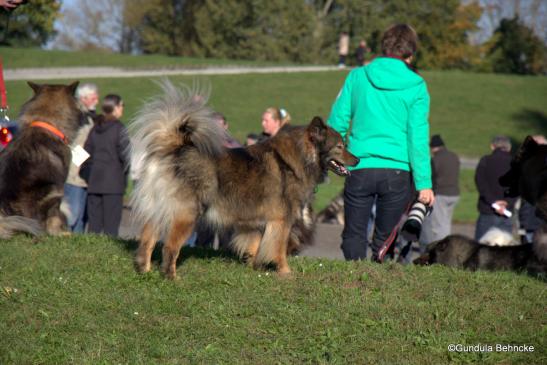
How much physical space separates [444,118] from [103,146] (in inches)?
1054

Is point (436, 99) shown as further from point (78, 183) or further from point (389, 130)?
point (389, 130)

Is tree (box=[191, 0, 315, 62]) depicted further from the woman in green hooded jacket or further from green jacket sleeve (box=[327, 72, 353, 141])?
the woman in green hooded jacket

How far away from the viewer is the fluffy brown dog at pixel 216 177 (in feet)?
21.7

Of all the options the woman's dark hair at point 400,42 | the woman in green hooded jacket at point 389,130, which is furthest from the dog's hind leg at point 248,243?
the woman's dark hair at point 400,42

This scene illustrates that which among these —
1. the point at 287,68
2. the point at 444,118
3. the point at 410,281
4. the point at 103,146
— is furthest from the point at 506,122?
the point at 410,281

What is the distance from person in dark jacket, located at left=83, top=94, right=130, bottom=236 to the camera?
35.6 feet

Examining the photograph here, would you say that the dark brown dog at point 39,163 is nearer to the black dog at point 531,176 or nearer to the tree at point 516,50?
the black dog at point 531,176

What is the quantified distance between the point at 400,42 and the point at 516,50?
175 feet

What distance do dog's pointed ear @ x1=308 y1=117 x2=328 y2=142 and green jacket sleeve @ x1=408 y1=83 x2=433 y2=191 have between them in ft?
2.94

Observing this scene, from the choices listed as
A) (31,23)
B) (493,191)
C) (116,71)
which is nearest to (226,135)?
(493,191)

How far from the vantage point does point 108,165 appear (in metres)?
10.8

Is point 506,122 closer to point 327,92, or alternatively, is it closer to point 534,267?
point 327,92

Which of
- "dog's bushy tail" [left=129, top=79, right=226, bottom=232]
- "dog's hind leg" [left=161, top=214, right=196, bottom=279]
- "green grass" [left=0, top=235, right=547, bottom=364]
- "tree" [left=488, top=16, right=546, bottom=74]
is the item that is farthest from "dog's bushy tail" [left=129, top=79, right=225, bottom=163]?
"tree" [left=488, top=16, right=546, bottom=74]

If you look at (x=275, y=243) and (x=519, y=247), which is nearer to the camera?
(x=275, y=243)
